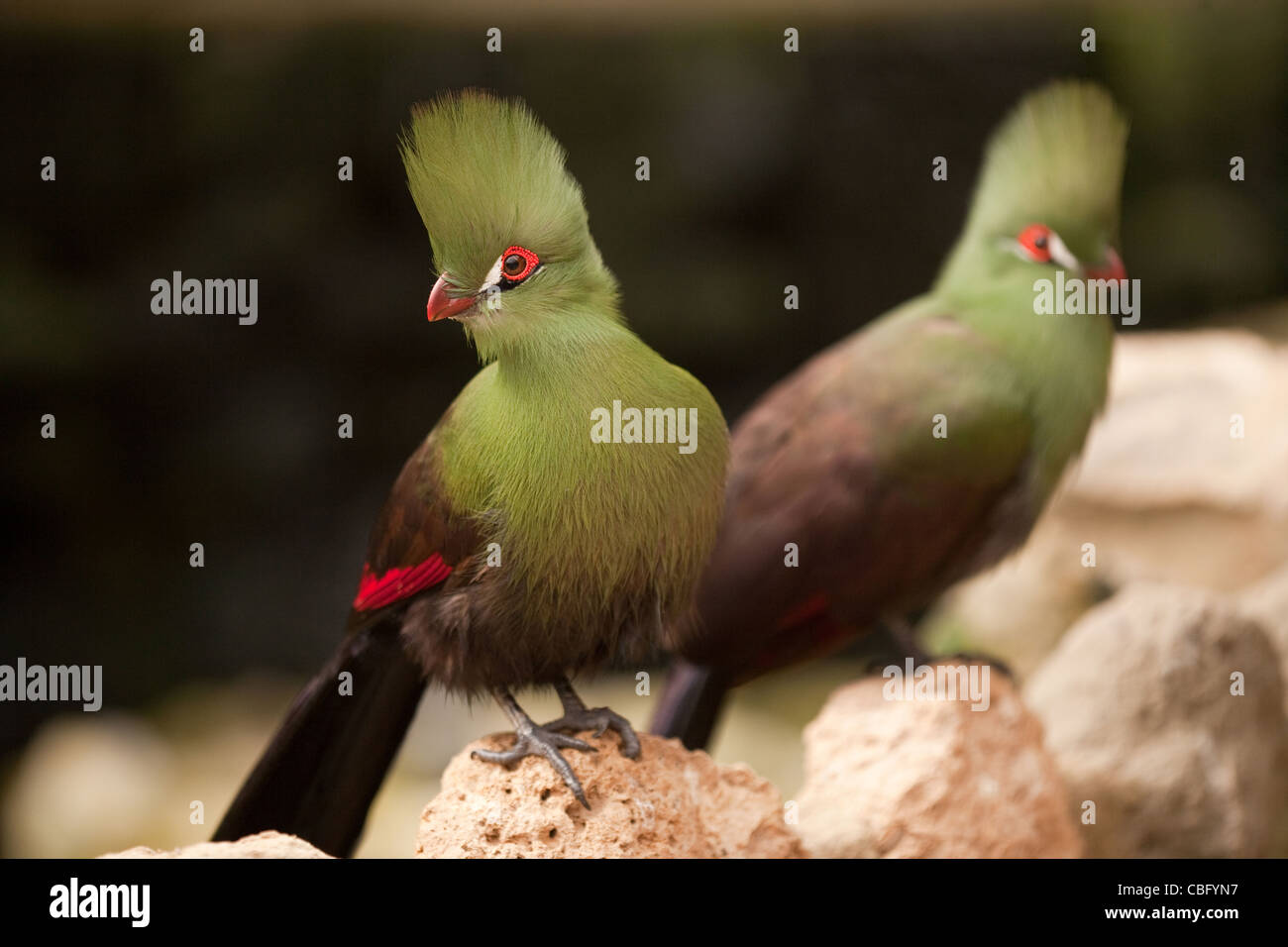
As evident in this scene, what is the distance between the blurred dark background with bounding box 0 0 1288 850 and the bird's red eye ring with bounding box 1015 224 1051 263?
37 cm

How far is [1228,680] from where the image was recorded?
294cm

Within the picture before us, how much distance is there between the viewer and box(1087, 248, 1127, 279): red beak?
261 centimetres

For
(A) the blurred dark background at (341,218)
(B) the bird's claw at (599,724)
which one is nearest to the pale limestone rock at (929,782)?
(B) the bird's claw at (599,724)

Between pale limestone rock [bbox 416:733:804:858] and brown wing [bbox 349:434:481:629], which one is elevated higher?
brown wing [bbox 349:434:481:629]

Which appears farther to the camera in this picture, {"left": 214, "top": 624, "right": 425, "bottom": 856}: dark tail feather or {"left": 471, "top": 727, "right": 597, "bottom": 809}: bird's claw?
{"left": 214, "top": 624, "right": 425, "bottom": 856}: dark tail feather

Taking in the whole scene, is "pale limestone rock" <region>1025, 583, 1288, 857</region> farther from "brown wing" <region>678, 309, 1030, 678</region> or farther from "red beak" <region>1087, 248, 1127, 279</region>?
"red beak" <region>1087, 248, 1127, 279</region>

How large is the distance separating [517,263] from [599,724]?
0.77 meters

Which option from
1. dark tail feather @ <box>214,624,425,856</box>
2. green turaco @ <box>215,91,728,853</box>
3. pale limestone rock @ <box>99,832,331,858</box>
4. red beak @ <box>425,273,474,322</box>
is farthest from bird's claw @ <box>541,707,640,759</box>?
red beak @ <box>425,273,474,322</box>

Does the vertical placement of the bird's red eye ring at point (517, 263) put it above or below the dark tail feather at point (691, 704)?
above

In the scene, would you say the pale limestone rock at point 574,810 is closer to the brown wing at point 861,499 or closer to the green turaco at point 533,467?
the green turaco at point 533,467

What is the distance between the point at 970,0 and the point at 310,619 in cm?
223

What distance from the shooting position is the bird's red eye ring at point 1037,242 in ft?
8.66

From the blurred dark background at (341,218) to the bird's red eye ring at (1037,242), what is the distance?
0.37 metres
